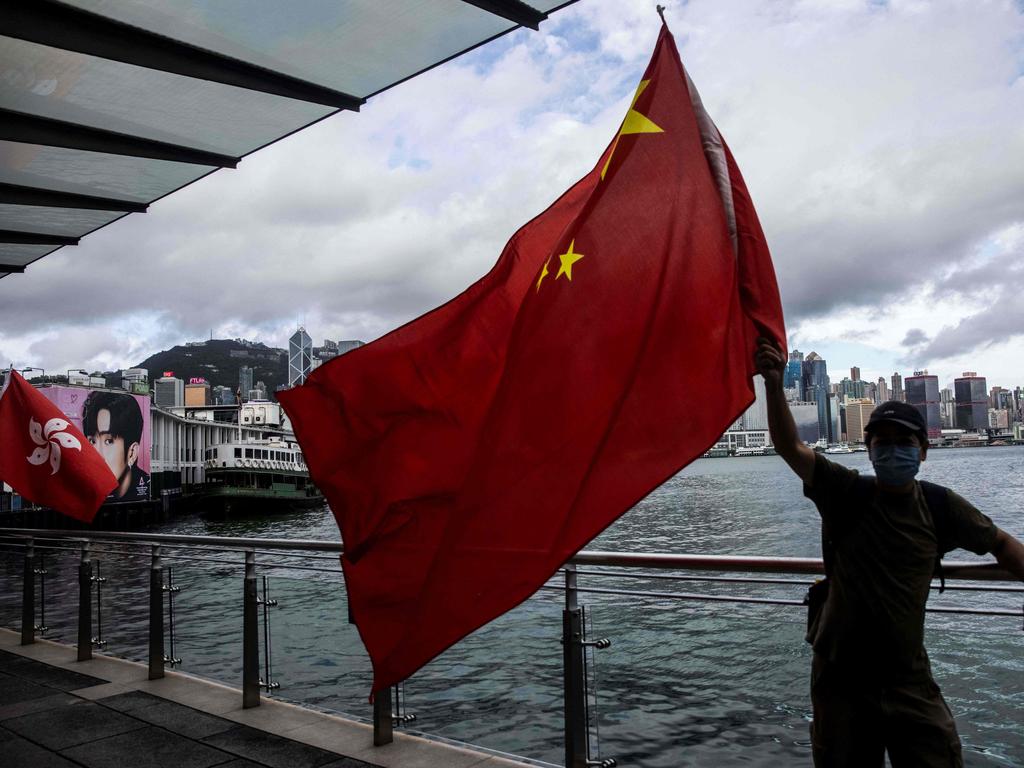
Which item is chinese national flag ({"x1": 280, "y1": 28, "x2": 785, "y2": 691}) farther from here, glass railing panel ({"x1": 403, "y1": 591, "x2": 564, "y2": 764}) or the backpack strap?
glass railing panel ({"x1": 403, "y1": 591, "x2": 564, "y2": 764})

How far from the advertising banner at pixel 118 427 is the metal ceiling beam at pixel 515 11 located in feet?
193

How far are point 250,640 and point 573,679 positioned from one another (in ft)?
8.56

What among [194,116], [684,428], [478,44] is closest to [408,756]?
[684,428]

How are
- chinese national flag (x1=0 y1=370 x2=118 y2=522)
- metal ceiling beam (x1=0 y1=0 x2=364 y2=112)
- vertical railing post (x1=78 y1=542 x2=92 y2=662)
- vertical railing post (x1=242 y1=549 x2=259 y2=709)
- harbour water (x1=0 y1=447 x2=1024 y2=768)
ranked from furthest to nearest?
chinese national flag (x1=0 y1=370 x2=118 y2=522)
vertical railing post (x1=78 y1=542 x2=92 y2=662)
vertical railing post (x1=242 y1=549 x2=259 y2=709)
metal ceiling beam (x1=0 y1=0 x2=364 y2=112)
harbour water (x1=0 y1=447 x2=1024 y2=768)

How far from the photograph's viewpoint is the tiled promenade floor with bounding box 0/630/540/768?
14.5ft

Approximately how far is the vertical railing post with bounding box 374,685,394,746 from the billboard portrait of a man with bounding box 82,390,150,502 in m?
60.0

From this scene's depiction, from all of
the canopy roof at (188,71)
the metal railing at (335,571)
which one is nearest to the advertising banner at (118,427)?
the metal railing at (335,571)

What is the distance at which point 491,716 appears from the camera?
228 inches

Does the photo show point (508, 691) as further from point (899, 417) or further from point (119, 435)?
point (119, 435)

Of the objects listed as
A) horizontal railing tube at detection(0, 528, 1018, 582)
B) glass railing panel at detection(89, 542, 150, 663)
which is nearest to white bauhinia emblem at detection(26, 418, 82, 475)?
glass railing panel at detection(89, 542, 150, 663)

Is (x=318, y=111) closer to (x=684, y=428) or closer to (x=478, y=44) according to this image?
(x=478, y=44)

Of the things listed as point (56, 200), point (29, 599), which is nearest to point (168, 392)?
point (29, 599)

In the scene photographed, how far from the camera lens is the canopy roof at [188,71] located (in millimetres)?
4633

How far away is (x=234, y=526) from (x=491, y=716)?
5550cm
